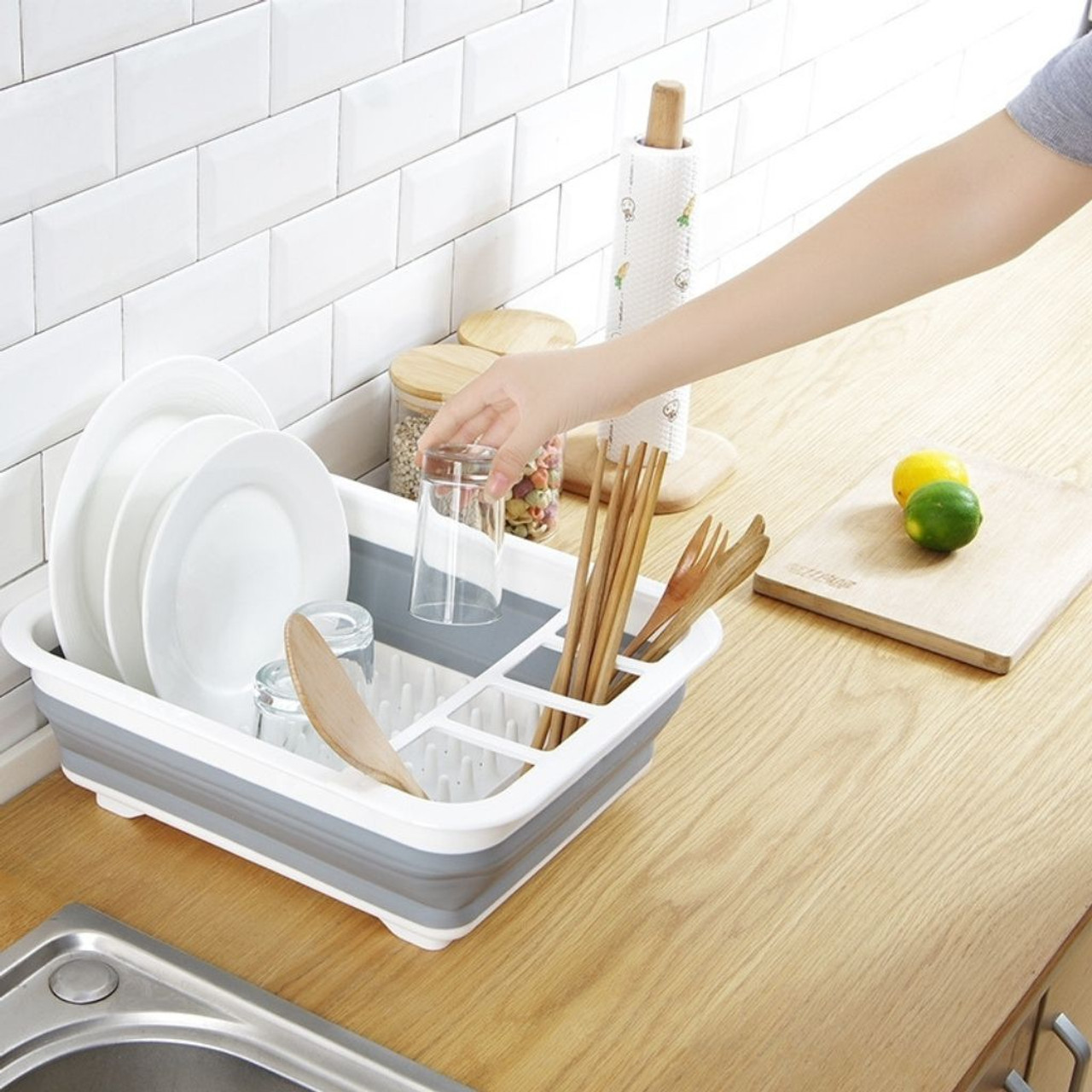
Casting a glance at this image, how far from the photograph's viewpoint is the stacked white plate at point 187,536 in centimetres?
117

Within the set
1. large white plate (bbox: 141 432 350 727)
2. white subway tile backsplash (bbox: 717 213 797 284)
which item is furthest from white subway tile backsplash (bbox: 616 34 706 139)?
large white plate (bbox: 141 432 350 727)

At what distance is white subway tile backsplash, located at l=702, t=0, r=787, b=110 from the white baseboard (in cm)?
97

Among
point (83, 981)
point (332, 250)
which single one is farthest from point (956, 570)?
point (83, 981)

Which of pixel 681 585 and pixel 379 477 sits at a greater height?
pixel 681 585

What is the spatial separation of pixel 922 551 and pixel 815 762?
0.33 meters

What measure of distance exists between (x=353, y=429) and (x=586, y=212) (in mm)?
365

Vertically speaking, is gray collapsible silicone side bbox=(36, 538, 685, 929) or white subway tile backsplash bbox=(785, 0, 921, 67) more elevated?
white subway tile backsplash bbox=(785, 0, 921, 67)

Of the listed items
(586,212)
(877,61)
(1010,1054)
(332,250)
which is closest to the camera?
(1010,1054)

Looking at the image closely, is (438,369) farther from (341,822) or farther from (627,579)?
(341,822)

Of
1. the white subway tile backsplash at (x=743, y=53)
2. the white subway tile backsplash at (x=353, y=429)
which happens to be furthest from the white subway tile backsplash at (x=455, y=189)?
the white subway tile backsplash at (x=743, y=53)

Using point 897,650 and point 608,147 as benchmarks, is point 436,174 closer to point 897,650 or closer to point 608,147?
point 608,147

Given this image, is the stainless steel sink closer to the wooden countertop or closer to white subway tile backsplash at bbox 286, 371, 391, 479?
the wooden countertop

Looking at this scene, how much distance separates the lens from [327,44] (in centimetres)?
131

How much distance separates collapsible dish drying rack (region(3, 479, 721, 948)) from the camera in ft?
3.50
